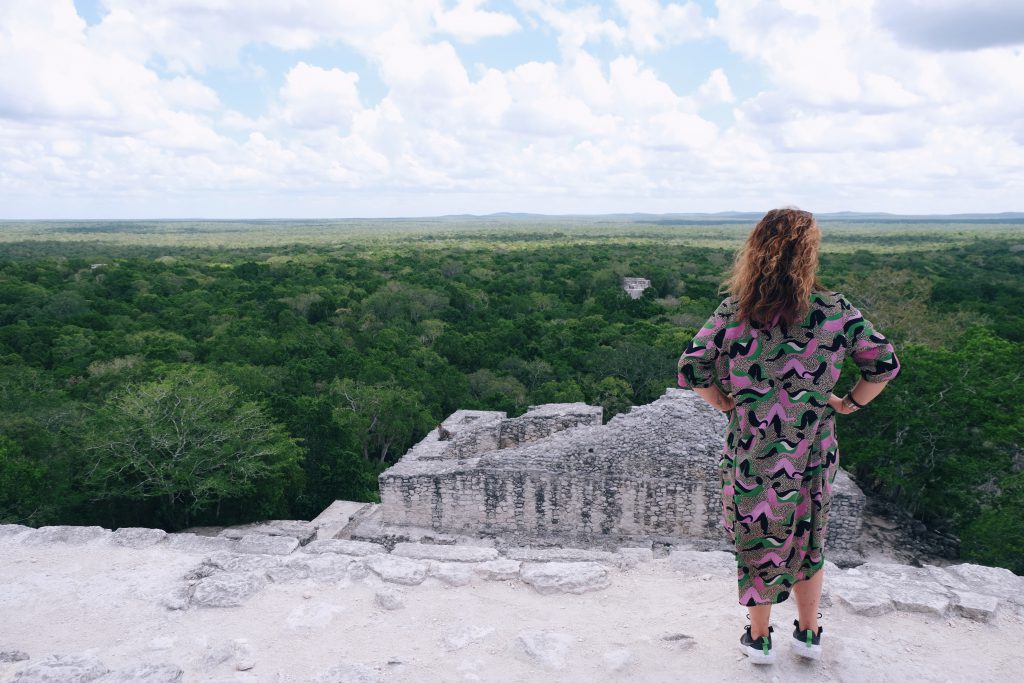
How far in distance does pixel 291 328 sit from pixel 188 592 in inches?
988

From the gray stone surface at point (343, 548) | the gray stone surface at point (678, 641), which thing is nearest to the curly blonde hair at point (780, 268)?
the gray stone surface at point (678, 641)

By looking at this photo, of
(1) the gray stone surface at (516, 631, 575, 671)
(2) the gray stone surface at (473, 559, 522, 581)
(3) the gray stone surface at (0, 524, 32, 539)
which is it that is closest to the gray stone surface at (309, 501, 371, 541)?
(3) the gray stone surface at (0, 524, 32, 539)

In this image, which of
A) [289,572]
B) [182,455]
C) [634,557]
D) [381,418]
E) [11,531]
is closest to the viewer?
[289,572]

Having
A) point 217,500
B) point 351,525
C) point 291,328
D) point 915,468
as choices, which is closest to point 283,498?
point 217,500

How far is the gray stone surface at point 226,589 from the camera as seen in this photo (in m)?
4.70

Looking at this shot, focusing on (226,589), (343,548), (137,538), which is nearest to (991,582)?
(343,548)

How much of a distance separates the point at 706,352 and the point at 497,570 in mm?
2793

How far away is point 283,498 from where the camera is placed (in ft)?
40.7

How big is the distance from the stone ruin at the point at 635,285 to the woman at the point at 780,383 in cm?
3927

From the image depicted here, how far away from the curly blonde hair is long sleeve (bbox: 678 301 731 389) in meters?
0.11

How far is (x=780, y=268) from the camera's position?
2883mm

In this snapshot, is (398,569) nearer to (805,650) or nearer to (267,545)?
(267,545)

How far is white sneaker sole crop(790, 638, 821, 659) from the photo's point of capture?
138 inches

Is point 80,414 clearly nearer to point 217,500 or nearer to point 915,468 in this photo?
point 217,500
